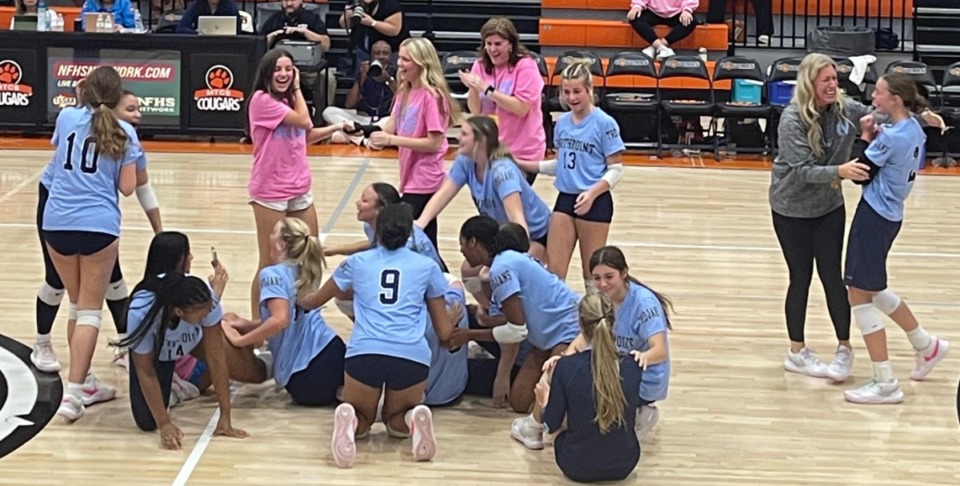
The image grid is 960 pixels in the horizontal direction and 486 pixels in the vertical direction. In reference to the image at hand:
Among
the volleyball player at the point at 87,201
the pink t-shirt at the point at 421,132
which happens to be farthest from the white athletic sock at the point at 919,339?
the volleyball player at the point at 87,201

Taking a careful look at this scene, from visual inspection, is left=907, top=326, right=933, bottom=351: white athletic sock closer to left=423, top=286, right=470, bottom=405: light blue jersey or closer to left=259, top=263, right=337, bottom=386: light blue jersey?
left=423, top=286, right=470, bottom=405: light blue jersey

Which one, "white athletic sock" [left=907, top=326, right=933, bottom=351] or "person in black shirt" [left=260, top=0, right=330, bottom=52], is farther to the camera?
"person in black shirt" [left=260, top=0, right=330, bottom=52]

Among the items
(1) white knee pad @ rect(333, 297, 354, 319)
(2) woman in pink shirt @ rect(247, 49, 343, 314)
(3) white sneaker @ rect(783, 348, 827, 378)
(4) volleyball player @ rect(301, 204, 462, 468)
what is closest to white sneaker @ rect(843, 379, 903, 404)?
(3) white sneaker @ rect(783, 348, 827, 378)

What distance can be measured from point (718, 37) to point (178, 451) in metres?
10.8

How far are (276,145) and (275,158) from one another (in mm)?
67

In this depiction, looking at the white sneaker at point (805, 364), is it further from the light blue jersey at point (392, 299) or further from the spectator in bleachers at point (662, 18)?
the spectator in bleachers at point (662, 18)

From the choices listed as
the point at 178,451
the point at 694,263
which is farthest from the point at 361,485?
the point at 694,263

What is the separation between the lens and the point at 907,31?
16.4 metres

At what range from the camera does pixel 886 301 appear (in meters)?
6.61

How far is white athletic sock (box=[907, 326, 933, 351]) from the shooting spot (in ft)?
22.2

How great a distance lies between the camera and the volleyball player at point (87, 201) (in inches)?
238

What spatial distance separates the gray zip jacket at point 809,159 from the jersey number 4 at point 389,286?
2.07 meters

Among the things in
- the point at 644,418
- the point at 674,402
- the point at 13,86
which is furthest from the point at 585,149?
the point at 13,86

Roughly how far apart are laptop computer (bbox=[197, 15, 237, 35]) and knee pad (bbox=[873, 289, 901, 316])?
858 cm
